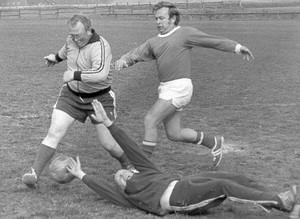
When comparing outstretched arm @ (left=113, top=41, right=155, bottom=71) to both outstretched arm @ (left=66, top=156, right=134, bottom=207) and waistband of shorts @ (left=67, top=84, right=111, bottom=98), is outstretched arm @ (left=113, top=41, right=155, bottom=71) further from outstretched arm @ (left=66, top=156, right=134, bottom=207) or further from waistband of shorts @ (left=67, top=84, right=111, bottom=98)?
outstretched arm @ (left=66, top=156, right=134, bottom=207)

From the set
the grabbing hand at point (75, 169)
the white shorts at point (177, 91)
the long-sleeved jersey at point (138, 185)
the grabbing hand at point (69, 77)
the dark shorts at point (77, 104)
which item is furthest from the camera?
the white shorts at point (177, 91)

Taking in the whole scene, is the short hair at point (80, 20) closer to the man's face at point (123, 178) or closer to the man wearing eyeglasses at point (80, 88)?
the man wearing eyeglasses at point (80, 88)

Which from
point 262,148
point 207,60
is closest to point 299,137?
point 262,148

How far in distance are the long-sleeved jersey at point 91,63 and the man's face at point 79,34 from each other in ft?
0.23

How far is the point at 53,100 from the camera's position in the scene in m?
13.2

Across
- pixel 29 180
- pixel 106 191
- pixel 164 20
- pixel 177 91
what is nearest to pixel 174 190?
pixel 106 191

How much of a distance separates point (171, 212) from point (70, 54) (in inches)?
93.1

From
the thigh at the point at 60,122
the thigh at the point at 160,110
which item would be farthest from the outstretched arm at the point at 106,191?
the thigh at the point at 160,110

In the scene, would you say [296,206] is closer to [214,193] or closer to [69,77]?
[214,193]

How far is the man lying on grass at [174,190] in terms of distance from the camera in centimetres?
559

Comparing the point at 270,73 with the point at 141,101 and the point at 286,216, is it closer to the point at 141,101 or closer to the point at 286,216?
the point at 141,101

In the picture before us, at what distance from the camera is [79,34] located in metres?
7.05

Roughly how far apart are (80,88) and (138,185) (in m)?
1.70

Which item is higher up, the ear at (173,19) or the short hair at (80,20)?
the short hair at (80,20)
